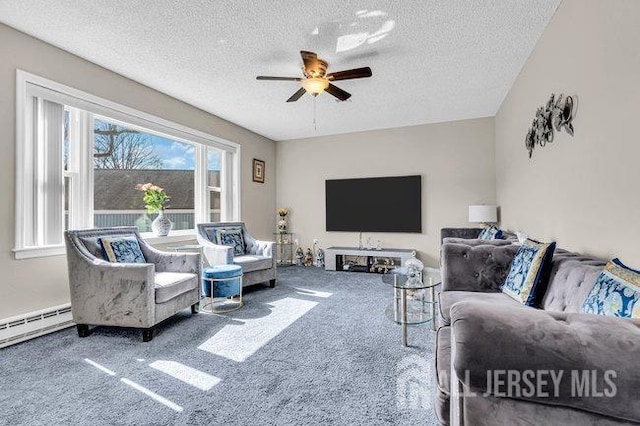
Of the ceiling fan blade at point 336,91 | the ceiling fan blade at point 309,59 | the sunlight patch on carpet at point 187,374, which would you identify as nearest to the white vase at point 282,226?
the ceiling fan blade at point 336,91

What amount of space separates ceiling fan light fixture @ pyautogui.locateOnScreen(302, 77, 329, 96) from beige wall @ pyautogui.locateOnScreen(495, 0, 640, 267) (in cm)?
183

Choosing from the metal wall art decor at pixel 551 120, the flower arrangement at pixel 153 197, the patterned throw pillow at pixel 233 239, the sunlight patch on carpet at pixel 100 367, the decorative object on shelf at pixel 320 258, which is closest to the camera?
the sunlight patch on carpet at pixel 100 367

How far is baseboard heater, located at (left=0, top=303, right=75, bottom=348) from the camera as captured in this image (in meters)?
2.40

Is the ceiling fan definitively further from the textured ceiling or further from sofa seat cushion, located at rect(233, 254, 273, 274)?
sofa seat cushion, located at rect(233, 254, 273, 274)

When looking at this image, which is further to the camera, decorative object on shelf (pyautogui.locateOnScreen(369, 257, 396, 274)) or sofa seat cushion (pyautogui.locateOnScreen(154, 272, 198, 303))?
decorative object on shelf (pyautogui.locateOnScreen(369, 257, 396, 274))

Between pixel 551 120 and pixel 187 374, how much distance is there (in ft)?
10.6

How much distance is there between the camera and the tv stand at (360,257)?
5.09 m

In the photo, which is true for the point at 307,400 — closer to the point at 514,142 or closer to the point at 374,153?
the point at 514,142

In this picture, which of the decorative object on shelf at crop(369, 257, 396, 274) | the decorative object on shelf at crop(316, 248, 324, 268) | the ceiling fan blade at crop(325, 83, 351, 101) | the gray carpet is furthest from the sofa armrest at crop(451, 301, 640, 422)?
the decorative object on shelf at crop(316, 248, 324, 268)

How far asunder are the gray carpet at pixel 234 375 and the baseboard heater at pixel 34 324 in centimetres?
8

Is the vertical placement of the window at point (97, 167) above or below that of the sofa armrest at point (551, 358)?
above

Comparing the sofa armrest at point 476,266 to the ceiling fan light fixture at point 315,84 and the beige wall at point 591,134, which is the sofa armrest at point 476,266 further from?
the ceiling fan light fixture at point 315,84

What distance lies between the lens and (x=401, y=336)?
2.50 meters

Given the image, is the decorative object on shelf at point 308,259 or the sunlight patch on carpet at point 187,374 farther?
the decorative object on shelf at point 308,259
